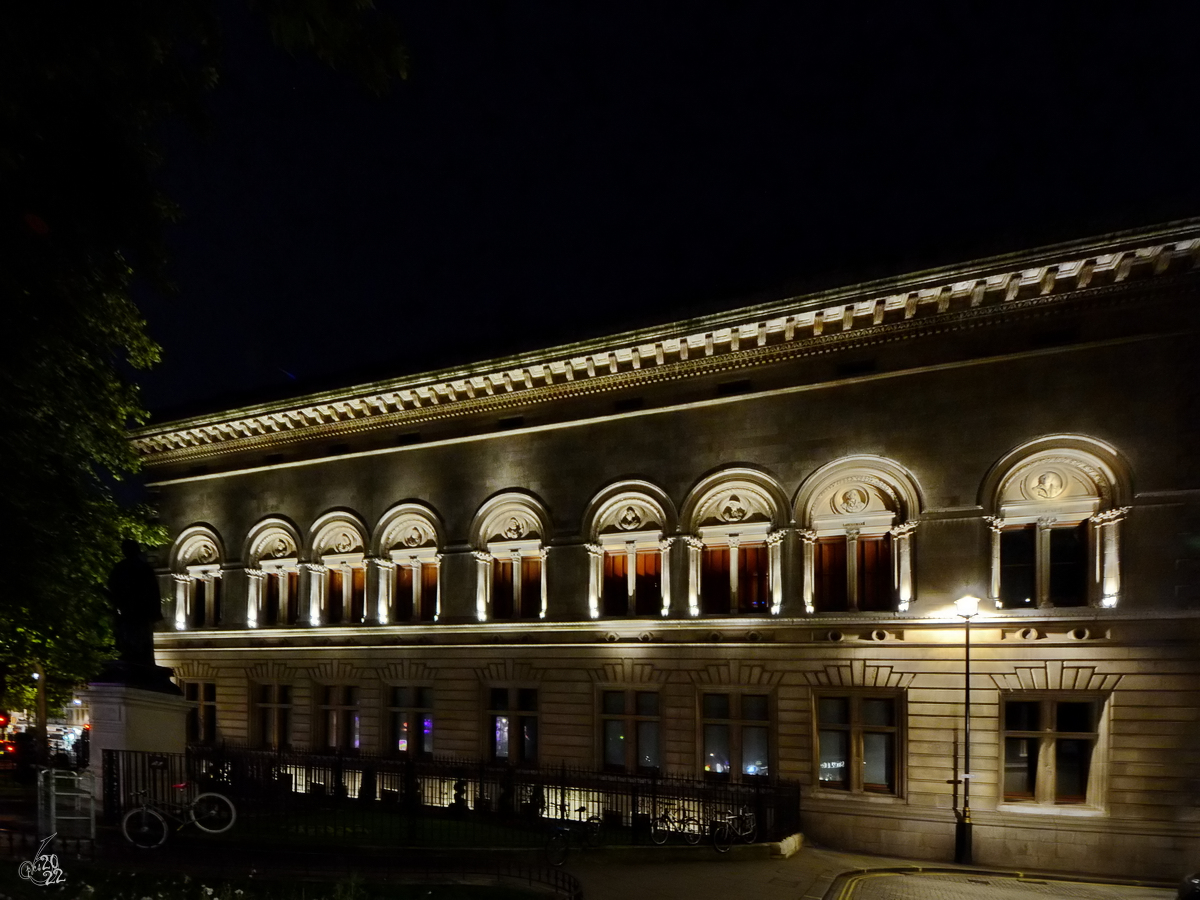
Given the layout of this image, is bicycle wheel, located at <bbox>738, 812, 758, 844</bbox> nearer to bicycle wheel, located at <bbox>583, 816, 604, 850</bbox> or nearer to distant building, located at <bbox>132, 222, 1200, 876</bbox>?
distant building, located at <bbox>132, 222, 1200, 876</bbox>

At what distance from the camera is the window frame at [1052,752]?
1820cm

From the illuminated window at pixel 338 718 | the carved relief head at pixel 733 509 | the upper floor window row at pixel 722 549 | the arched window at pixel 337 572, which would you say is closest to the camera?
the upper floor window row at pixel 722 549

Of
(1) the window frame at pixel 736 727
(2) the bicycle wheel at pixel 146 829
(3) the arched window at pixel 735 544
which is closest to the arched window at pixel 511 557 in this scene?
(3) the arched window at pixel 735 544

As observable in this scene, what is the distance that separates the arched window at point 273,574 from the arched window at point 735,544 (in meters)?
14.7

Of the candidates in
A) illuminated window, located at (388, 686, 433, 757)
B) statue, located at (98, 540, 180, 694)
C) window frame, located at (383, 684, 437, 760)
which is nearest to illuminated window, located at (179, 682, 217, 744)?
window frame, located at (383, 684, 437, 760)

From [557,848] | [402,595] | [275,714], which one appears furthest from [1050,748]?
[275,714]

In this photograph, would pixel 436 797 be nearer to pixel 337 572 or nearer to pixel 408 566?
pixel 408 566

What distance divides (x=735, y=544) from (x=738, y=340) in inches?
203

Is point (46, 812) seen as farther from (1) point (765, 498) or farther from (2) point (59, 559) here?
(1) point (765, 498)

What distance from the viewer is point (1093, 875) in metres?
17.8

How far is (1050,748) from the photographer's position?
1875cm

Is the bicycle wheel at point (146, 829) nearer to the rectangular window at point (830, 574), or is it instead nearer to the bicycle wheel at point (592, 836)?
the bicycle wheel at point (592, 836)

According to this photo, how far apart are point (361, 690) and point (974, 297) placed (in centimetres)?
2097

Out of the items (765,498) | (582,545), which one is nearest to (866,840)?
(765,498)
